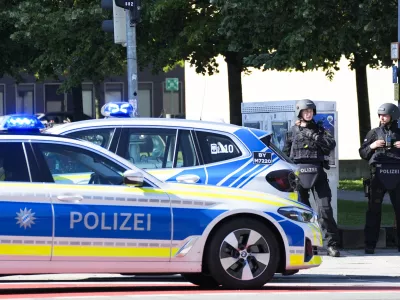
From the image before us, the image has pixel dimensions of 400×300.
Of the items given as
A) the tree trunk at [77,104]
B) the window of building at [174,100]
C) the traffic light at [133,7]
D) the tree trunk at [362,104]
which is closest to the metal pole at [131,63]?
the traffic light at [133,7]

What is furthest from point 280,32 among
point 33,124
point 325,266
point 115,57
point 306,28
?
point 33,124

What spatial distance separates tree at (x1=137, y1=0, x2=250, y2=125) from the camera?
2667 cm

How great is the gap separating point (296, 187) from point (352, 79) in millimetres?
34079

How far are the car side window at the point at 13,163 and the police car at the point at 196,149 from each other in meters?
1.75

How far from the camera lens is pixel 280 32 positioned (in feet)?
78.5

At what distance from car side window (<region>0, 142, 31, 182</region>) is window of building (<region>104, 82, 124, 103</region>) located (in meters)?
50.3

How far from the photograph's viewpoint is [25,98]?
198ft

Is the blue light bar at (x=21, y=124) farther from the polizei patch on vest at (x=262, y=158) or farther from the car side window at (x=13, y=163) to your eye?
the polizei patch on vest at (x=262, y=158)

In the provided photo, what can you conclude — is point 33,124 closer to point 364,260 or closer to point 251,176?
point 251,176

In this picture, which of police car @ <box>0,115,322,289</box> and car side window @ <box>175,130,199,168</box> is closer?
police car @ <box>0,115,322,289</box>

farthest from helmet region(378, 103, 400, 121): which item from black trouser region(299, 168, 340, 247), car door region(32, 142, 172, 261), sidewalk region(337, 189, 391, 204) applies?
sidewalk region(337, 189, 391, 204)

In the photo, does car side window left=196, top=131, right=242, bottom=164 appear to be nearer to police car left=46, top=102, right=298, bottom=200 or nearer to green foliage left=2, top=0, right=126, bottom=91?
police car left=46, top=102, right=298, bottom=200

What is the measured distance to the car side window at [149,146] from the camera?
11.3 meters

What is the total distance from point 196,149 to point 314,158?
2.29 metres
